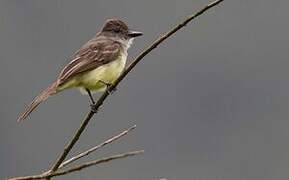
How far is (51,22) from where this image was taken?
3413 inches

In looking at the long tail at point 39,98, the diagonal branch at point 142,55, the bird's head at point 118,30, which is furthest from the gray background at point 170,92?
the diagonal branch at point 142,55

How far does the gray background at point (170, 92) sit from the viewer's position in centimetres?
5400

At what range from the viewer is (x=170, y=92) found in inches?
2916

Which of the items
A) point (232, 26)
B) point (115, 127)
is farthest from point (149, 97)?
point (115, 127)

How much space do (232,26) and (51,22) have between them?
14522 mm

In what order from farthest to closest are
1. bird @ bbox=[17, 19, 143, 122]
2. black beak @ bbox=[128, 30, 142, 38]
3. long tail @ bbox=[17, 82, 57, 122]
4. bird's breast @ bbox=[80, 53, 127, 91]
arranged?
black beak @ bbox=[128, 30, 142, 38], bird's breast @ bbox=[80, 53, 127, 91], bird @ bbox=[17, 19, 143, 122], long tail @ bbox=[17, 82, 57, 122]

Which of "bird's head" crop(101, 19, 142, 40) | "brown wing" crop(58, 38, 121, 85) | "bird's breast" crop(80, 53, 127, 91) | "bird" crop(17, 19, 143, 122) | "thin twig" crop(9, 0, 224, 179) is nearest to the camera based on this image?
"thin twig" crop(9, 0, 224, 179)

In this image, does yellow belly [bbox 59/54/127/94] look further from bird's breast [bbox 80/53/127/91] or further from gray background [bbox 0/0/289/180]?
gray background [bbox 0/0/289/180]

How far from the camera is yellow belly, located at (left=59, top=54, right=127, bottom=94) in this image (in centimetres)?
892

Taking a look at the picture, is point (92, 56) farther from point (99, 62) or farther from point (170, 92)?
point (170, 92)

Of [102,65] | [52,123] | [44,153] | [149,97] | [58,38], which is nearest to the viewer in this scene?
[102,65]

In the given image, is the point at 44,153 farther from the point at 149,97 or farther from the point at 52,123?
the point at 149,97

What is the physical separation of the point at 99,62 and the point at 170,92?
64651mm

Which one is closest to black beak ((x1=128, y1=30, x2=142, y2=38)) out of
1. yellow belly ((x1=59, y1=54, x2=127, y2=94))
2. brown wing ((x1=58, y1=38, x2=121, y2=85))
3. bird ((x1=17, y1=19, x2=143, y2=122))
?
bird ((x1=17, y1=19, x2=143, y2=122))
